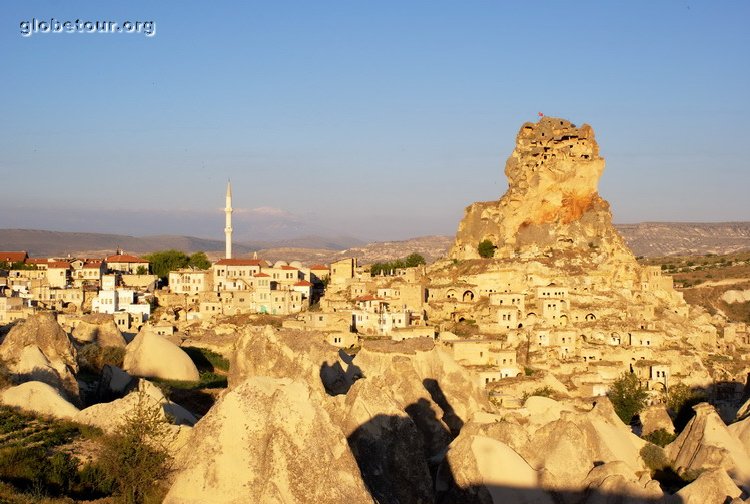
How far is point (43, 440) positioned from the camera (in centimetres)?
1839

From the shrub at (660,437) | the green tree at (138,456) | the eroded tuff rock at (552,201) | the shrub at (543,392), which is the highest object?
the eroded tuff rock at (552,201)

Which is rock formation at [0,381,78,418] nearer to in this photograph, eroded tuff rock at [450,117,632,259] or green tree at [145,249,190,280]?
eroded tuff rock at [450,117,632,259]

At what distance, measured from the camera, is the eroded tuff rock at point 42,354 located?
80.5 ft

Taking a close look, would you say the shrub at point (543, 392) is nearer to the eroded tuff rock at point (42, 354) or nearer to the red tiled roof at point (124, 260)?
the eroded tuff rock at point (42, 354)

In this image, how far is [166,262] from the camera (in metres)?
71.7

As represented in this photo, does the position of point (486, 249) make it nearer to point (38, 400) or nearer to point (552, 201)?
point (552, 201)

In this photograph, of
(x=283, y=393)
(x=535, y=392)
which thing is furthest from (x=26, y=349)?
(x=535, y=392)

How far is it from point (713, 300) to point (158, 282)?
4592 centimetres

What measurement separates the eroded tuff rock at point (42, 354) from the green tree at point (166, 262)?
40188mm

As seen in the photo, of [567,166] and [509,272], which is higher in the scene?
[567,166]

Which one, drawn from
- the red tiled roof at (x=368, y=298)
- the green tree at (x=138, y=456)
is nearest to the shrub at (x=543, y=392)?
the red tiled roof at (x=368, y=298)

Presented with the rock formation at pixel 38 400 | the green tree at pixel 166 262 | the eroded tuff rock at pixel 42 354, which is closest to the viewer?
the rock formation at pixel 38 400

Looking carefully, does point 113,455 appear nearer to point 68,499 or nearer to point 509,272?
point 68,499

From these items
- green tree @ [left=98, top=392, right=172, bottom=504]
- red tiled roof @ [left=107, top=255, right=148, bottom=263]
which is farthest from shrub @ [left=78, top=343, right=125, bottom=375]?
red tiled roof @ [left=107, top=255, right=148, bottom=263]
